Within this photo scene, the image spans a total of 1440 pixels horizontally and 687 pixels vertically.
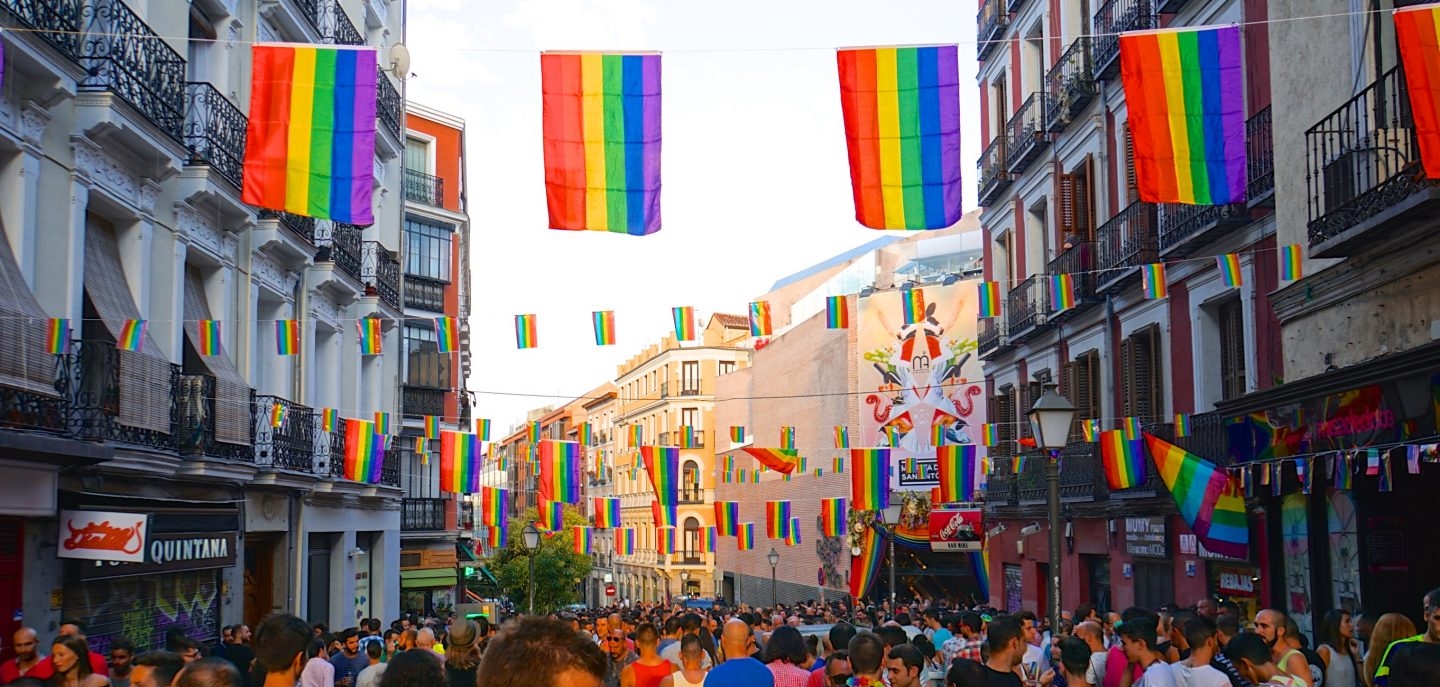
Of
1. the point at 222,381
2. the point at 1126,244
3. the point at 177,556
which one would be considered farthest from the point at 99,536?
the point at 1126,244

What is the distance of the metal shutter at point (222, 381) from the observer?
691 inches

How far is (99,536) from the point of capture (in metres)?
13.9

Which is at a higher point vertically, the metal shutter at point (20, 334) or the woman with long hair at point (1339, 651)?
the metal shutter at point (20, 334)

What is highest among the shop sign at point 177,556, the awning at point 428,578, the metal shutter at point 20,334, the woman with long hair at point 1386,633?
the metal shutter at point 20,334

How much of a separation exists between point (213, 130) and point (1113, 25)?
13.7m

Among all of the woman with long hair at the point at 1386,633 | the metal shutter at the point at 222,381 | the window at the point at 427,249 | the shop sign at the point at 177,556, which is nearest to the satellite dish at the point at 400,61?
the metal shutter at the point at 222,381

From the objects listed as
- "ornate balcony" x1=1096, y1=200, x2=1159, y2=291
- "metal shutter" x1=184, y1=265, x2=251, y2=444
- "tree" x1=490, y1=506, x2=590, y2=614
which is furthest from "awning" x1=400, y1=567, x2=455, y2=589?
"ornate balcony" x1=1096, y1=200, x2=1159, y2=291

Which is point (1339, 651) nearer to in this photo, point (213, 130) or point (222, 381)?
point (222, 381)

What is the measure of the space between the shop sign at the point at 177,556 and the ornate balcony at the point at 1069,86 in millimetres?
15235

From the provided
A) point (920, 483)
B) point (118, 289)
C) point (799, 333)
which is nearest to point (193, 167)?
point (118, 289)

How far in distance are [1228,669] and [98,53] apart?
41.0 feet

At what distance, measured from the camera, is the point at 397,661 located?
18.3ft

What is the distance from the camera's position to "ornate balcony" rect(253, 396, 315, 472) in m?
19.9

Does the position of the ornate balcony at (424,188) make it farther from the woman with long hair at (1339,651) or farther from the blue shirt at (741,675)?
the blue shirt at (741,675)
